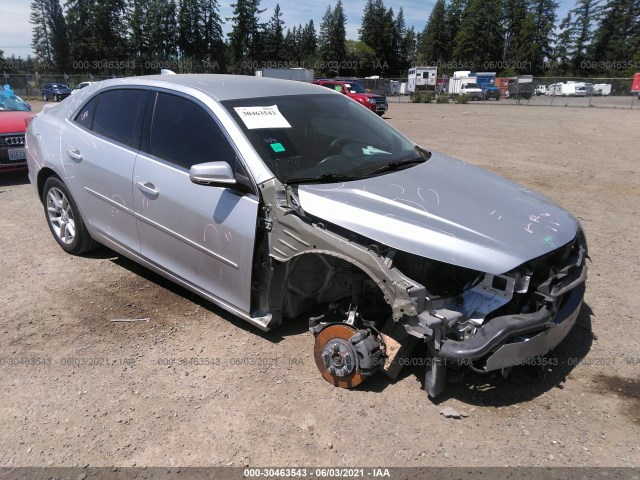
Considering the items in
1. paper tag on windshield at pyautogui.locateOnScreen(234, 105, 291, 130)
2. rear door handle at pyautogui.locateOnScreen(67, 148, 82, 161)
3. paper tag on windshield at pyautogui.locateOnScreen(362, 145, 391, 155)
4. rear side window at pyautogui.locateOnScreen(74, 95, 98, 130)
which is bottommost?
rear door handle at pyautogui.locateOnScreen(67, 148, 82, 161)

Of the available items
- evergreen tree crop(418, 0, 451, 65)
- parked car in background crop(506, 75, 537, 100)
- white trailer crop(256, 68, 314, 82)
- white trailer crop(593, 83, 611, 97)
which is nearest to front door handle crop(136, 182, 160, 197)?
white trailer crop(256, 68, 314, 82)

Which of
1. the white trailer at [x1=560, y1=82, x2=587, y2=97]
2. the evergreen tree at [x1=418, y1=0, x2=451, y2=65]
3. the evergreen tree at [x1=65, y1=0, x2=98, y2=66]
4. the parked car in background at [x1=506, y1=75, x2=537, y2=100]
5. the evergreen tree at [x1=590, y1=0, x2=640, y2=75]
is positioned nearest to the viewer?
the white trailer at [x1=560, y1=82, x2=587, y2=97]

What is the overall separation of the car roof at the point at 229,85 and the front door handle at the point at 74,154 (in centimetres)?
63

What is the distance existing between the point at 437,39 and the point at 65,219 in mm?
98997

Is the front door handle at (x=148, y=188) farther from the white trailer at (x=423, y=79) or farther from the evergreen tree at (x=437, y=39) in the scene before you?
the evergreen tree at (x=437, y=39)

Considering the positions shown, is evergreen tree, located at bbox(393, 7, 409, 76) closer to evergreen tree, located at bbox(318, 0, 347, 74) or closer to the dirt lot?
evergreen tree, located at bbox(318, 0, 347, 74)

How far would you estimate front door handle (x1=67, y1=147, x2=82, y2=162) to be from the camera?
436cm

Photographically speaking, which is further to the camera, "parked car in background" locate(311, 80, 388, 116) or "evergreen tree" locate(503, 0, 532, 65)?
"evergreen tree" locate(503, 0, 532, 65)

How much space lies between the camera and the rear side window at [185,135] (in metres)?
3.40

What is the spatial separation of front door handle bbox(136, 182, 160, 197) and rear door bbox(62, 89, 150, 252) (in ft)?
0.47

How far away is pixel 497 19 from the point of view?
85000mm

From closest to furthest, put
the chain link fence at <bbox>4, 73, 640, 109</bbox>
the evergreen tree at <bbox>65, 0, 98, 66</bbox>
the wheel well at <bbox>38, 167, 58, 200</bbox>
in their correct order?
the wheel well at <bbox>38, 167, 58, 200</bbox>, the chain link fence at <bbox>4, 73, 640, 109</bbox>, the evergreen tree at <bbox>65, 0, 98, 66</bbox>

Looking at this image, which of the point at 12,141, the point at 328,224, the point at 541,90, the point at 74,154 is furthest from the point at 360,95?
the point at 541,90

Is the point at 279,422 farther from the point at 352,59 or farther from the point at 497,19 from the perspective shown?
the point at 497,19
